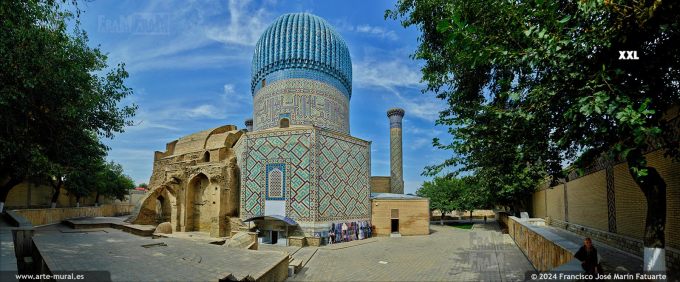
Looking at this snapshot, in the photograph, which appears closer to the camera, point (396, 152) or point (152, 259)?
point (152, 259)

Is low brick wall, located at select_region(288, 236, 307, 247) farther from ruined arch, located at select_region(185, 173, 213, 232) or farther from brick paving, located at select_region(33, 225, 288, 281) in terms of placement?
ruined arch, located at select_region(185, 173, 213, 232)

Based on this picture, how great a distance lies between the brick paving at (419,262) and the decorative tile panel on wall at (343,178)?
215 centimetres

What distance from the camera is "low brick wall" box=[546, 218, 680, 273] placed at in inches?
254

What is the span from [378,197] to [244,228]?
291 inches

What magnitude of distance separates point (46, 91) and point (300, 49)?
13.5m

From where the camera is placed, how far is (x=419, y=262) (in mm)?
12242

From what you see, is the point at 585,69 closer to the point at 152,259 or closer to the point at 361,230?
the point at 152,259

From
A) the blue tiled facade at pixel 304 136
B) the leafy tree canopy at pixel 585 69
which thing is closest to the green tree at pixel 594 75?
the leafy tree canopy at pixel 585 69

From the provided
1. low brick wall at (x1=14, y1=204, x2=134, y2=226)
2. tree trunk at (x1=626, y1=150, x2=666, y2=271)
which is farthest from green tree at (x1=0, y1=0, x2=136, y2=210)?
tree trunk at (x1=626, y1=150, x2=666, y2=271)

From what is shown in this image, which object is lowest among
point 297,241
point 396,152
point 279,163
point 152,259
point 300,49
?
point 297,241

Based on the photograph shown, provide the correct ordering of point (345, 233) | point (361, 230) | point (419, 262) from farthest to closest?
point (361, 230), point (345, 233), point (419, 262)

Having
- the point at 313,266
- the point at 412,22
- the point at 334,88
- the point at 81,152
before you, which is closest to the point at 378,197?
the point at 334,88

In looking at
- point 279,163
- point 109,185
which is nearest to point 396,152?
point 279,163

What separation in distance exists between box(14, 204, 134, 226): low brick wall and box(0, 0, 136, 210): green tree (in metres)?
6.04
